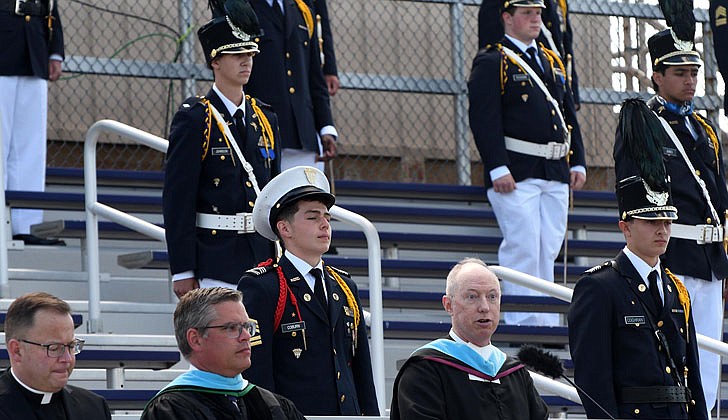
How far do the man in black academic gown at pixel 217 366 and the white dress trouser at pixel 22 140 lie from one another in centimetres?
449

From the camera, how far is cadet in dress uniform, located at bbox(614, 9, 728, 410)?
31.0 ft

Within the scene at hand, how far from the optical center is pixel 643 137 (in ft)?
28.6

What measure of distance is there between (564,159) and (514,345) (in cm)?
137

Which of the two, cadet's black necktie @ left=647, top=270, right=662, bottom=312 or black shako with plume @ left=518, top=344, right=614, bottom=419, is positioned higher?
cadet's black necktie @ left=647, top=270, right=662, bottom=312

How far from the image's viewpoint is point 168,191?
26.1ft

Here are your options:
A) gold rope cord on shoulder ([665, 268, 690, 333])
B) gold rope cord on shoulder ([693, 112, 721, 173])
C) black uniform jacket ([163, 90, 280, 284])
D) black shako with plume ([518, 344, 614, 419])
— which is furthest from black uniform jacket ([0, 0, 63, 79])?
black shako with plume ([518, 344, 614, 419])

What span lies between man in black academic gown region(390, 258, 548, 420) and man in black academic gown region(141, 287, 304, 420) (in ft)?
1.85

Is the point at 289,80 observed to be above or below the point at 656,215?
above

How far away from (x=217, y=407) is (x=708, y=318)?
4296mm

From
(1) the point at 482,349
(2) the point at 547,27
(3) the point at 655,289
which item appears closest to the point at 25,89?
(2) the point at 547,27

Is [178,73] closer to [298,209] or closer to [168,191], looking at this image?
[168,191]

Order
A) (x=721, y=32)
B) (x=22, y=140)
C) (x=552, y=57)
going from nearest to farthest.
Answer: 1. (x=721, y=32)
2. (x=22, y=140)
3. (x=552, y=57)

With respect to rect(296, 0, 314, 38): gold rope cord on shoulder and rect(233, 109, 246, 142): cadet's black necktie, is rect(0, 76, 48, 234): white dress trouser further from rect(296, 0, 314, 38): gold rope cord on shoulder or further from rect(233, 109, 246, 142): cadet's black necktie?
rect(233, 109, 246, 142): cadet's black necktie

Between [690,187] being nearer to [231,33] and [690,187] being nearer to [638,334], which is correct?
[638,334]
